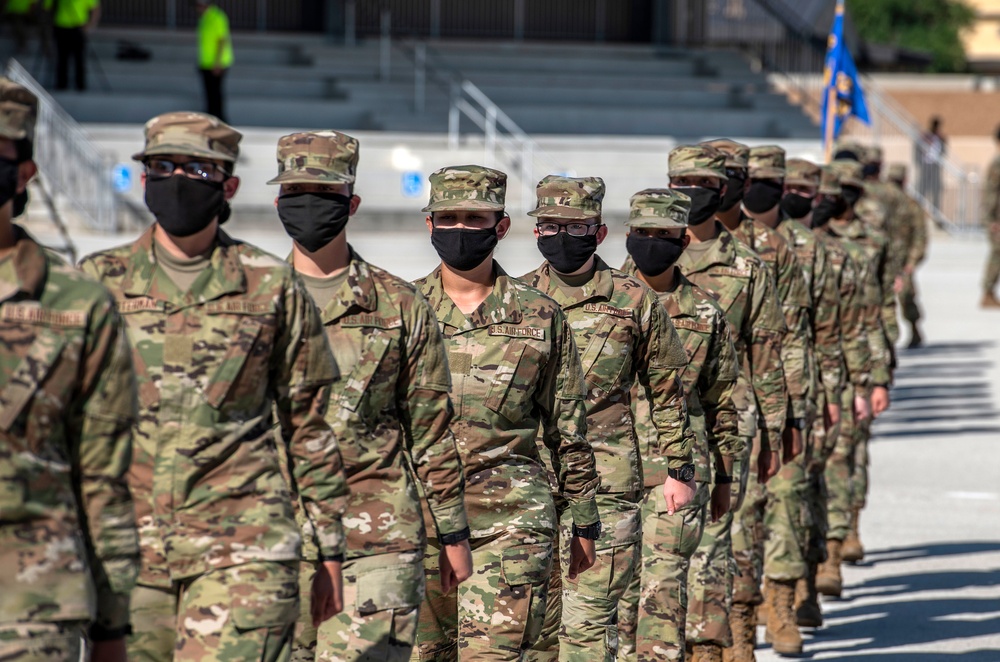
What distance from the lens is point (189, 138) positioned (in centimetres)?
489

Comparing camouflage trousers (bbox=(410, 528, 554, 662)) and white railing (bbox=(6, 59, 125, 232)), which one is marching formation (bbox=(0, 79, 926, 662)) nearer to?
camouflage trousers (bbox=(410, 528, 554, 662))

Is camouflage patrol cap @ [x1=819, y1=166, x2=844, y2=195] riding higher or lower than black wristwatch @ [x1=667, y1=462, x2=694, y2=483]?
higher

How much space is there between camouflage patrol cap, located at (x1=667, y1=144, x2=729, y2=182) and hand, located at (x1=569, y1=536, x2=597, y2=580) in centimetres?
260

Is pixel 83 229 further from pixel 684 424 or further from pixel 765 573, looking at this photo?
pixel 684 424

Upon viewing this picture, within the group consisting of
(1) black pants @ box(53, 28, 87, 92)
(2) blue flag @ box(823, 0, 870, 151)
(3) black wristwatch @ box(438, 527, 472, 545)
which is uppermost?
(1) black pants @ box(53, 28, 87, 92)

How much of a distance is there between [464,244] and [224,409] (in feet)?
5.44

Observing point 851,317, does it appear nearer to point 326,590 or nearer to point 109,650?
point 326,590

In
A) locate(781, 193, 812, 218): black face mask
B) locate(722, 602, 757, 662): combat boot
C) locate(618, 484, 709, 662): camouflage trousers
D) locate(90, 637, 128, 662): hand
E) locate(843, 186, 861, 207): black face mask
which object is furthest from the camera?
locate(843, 186, 861, 207): black face mask

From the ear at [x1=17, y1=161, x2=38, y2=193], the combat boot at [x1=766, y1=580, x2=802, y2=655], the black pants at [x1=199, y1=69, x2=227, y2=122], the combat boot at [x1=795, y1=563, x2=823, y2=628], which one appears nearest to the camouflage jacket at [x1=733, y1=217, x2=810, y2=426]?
the combat boot at [x1=766, y1=580, x2=802, y2=655]

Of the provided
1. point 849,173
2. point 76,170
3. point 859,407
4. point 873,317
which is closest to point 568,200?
point 859,407

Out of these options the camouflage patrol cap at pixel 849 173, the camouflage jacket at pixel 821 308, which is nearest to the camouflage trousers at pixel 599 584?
the camouflage jacket at pixel 821 308

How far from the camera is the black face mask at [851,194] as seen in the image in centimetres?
1341

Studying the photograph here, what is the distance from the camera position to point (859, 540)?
1233 centimetres

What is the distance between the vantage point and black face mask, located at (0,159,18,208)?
4023 mm
